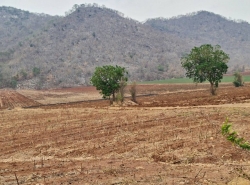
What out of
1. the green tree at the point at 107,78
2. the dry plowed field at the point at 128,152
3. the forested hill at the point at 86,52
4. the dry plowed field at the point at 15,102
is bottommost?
the dry plowed field at the point at 15,102

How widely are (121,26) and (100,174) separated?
A: 161584 mm

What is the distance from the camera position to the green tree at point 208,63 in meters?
38.8

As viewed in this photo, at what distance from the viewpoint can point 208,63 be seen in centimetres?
3938

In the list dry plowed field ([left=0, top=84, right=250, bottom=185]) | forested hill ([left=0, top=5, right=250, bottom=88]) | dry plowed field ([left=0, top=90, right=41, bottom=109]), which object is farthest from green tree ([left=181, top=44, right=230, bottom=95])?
forested hill ([left=0, top=5, right=250, bottom=88])

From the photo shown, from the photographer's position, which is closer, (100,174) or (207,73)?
(100,174)

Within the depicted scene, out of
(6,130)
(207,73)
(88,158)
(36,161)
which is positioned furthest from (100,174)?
(207,73)

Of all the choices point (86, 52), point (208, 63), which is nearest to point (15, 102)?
point (208, 63)

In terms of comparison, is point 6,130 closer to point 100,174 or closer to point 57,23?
point 100,174

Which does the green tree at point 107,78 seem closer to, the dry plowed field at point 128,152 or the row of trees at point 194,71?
the row of trees at point 194,71

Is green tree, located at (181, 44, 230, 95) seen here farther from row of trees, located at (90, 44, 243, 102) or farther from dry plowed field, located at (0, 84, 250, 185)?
dry plowed field, located at (0, 84, 250, 185)

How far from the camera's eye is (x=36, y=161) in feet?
40.3

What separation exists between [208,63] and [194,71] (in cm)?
280

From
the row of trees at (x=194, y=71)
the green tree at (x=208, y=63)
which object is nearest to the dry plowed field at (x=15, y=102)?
the row of trees at (x=194, y=71)

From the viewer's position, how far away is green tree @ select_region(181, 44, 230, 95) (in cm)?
3884
